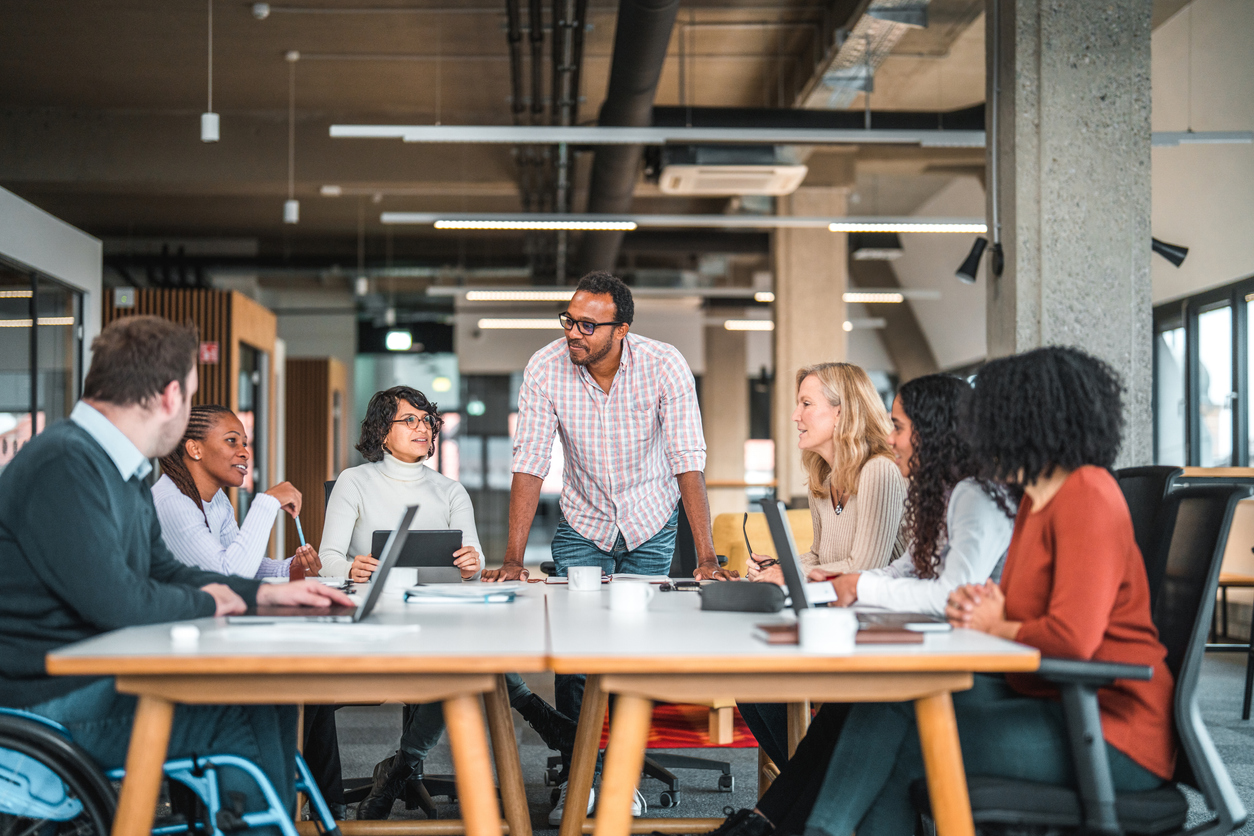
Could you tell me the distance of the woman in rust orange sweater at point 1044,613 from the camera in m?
1.85

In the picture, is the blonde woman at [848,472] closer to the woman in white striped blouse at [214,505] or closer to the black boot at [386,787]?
the black boot at [386,787]

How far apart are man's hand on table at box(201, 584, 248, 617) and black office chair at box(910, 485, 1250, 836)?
1314 millimetres

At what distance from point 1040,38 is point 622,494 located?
2.64 meters

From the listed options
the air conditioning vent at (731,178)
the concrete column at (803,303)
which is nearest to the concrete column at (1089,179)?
the air conditioning vent at (731,178)

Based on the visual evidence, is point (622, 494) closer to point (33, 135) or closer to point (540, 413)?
point (540, 413)

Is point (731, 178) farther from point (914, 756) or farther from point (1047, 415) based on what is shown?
point (914, 756)

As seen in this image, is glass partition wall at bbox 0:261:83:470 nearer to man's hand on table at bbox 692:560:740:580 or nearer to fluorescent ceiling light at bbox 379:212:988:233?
fluorescent ceiling light at bbox 379:212:988:233

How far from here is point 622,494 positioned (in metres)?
3.46

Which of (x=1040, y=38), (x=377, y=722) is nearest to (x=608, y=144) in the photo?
(x=1040, y=38)

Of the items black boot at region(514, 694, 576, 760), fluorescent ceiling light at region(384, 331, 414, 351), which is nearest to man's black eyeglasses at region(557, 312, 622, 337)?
black boot at region(514, 694, 576, 760)

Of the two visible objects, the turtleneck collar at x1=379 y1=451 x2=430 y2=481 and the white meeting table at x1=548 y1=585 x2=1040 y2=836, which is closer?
the white meeting table at x1=548 y1=585 x2=1040 y2=836

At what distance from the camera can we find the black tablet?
286 centimetres

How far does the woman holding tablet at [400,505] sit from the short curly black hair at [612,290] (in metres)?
0.74

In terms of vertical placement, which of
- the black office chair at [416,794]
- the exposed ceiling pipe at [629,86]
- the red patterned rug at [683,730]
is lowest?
the black office chair at [416,794]
